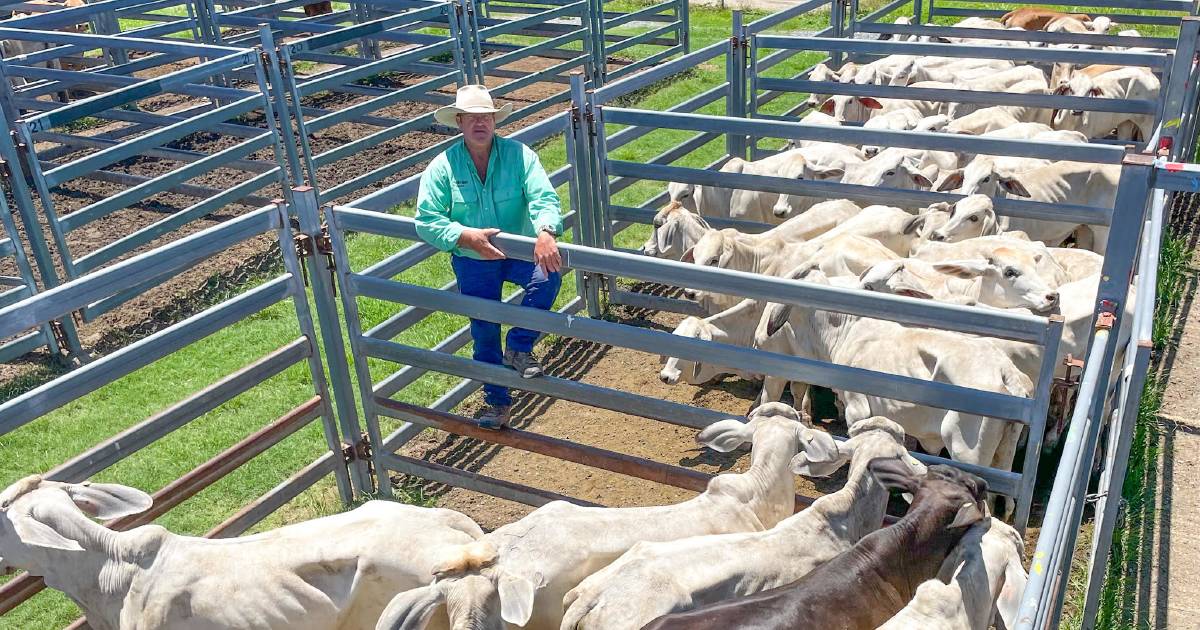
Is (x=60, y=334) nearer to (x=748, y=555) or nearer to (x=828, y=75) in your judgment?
(x=748, y=555)

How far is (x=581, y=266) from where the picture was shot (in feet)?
16.2

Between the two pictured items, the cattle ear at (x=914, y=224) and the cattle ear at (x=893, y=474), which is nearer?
the cattle ear at (x=893, y=474)

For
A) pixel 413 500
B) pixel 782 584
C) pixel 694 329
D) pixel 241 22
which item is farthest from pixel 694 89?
pixel 782 584

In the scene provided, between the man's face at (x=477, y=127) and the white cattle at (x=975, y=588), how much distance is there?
10.7 ft

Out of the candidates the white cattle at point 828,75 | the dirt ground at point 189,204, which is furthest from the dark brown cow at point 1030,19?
the dirt ground at point 189,204

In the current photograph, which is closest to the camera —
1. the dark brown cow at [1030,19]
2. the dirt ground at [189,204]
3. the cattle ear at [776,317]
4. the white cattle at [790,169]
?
the cattle ear at [776,317]

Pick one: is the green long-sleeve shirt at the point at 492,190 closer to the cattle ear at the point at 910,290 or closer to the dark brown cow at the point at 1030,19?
the cattle ear at the point at 910,290

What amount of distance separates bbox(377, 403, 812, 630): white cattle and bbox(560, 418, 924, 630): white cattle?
16cm

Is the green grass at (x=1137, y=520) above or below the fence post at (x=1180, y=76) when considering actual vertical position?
below

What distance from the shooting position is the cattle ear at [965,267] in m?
6.10

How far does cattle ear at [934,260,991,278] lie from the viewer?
6102 mm

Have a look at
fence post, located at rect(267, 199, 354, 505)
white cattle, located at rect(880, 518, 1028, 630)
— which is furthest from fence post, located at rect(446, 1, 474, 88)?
white cattle, located at rect(880, 518, 1028, 630)

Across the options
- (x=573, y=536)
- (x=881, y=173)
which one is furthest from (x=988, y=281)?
(x=573, y=536)

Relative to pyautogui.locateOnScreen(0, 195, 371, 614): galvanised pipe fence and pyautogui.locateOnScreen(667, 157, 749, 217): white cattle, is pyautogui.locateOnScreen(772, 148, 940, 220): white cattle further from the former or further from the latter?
pyautogui.locateOnScreen(0, 195, 371, 614): galvanised pipe fence
